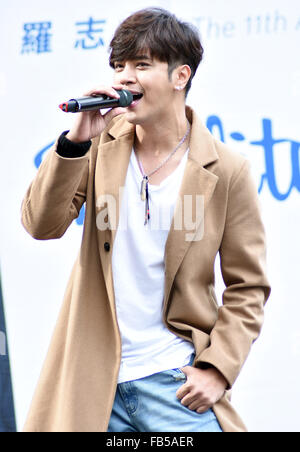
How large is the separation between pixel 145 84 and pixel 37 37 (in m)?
1.16

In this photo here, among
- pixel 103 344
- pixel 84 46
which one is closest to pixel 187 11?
pixel 84 46

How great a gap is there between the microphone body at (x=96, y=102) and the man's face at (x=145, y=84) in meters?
0.07

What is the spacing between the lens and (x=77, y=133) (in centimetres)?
185

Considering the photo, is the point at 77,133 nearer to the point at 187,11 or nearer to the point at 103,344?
the point at 103,344

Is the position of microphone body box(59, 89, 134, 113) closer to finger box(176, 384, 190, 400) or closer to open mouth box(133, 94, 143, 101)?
open mouth box(133, 94, 143, 101)

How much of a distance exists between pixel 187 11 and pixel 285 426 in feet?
5.51

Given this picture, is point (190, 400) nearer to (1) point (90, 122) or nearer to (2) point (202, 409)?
(2) point (202, 409)

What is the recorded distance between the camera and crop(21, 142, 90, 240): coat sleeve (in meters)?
1.84

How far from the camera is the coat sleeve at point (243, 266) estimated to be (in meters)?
1.97

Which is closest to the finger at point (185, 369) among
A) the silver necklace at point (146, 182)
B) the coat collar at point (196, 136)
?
the silver necklace at point (146, 182)

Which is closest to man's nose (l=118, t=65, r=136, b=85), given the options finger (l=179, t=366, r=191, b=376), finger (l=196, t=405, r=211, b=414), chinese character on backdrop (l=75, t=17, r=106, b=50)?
finger (l=179, t=366, r=191, b=376)

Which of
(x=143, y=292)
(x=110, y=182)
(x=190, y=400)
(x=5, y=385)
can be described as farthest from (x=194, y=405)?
(x=5, y=385)

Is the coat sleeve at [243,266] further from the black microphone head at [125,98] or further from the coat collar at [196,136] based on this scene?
the black microphone head at [125,98]

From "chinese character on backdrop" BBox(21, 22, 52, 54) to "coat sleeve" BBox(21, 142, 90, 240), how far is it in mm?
1183
